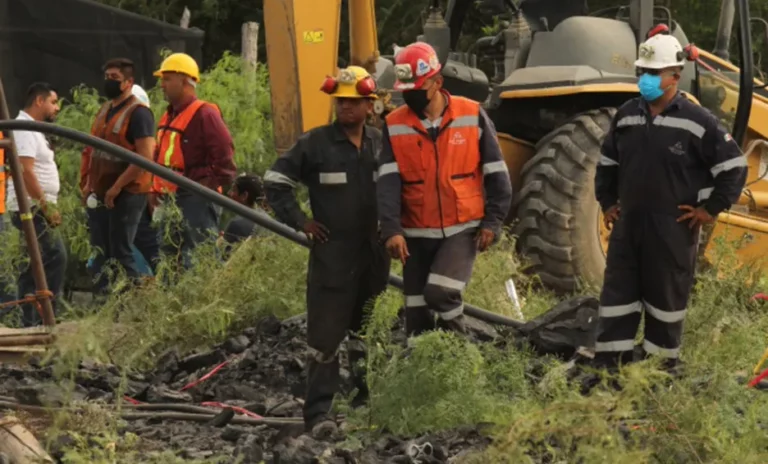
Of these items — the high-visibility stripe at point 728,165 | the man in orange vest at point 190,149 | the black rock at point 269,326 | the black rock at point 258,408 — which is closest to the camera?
the high-visibility stripe at point 728,165

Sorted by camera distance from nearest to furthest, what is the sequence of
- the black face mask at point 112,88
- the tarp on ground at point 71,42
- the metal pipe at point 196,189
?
1. the metal pipe at point 196,189
2. the black face mask at point 112,88
3. the tarp on ground at point 71,42

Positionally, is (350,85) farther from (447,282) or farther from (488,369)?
(488,369)

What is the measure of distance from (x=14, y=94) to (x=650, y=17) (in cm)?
707

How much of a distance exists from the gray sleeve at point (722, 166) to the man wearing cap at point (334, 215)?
1.71 meters

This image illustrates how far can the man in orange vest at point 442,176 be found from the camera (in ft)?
26.7

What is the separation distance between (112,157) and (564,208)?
128 inches

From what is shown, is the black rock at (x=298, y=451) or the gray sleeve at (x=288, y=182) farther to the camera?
the gray sleeve at (x=288, y=182)

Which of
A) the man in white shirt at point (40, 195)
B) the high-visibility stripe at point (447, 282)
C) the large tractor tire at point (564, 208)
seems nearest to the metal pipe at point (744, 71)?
the large tractor tire at point (564, 208)

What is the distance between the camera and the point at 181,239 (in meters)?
11.1

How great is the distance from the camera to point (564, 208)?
11.6 meters

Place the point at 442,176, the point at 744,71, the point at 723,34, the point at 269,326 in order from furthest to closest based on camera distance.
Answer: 1. the point at 723,34
2. the point at 744,71
3. the point at 269,326
4. the point at 442,176

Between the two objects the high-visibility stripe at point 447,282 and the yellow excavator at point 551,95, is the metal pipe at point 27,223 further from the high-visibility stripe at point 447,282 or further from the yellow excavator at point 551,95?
the high-visibility stripe at point 447,282

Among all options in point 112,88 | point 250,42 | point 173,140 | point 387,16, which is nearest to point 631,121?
point 173,140

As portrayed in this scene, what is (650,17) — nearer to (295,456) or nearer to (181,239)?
(181,239)
